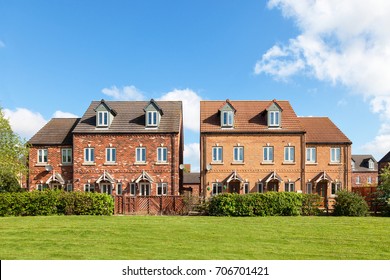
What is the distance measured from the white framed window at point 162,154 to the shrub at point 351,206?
635 inches

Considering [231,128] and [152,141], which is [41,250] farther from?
[231,128]

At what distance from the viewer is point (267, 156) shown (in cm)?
3388

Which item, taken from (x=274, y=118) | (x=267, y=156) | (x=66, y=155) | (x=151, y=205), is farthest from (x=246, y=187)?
(x=66, y=155)

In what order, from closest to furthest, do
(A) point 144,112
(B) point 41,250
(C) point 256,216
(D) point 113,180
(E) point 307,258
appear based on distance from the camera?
(E) point 307,258 → (B) point 41,250 → (C) point 256,216 → (D) point 113,180 → (A) point 144,112

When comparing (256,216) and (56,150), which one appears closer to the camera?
(256,216)

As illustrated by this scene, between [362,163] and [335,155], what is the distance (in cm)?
3573

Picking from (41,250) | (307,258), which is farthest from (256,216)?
(41,250)

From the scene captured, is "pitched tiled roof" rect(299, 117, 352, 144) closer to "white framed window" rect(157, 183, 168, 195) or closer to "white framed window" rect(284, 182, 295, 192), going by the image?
"white framed window" rect(284, 182, 295, 192)

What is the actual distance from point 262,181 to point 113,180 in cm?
1418

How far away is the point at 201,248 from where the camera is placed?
11727 millimetres

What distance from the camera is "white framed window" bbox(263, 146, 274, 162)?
33812 millimetres

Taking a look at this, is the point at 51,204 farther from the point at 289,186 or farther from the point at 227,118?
the point at 289,186

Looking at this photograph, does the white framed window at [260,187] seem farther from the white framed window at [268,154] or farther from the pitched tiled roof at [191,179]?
A: the pitched tiled roof at [191,179]

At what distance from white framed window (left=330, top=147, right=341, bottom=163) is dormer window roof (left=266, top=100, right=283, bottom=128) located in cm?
606
